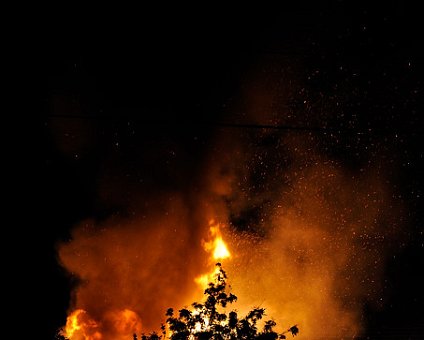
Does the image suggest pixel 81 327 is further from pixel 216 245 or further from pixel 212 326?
pixel 212 326

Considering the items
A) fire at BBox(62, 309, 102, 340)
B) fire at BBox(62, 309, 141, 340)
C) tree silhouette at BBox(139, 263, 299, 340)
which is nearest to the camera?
tree silhouette at BBox(139, 263, 299, 340)

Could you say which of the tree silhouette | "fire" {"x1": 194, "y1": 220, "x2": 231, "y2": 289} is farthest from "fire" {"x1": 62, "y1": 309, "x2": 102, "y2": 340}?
the tree silhouette

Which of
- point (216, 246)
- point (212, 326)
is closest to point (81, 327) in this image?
point (216, 246)

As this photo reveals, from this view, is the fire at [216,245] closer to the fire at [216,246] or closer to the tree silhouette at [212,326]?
the fire at [216,246]

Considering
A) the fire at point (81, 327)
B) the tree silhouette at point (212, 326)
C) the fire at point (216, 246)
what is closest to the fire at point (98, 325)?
the fire at point (81, 327)

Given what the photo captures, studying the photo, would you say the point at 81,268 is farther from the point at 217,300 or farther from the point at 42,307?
the point at 217,300

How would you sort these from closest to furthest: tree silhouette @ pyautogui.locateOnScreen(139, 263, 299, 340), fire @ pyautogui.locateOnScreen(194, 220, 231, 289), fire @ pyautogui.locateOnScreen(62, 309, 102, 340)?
1. tree silhouette @ pyautogui.locateOnScreen(139, 263, 299, 340)
2. fire @ pyautogui.locateOnScreen(62, 309, 102, 340)
3. fire @ pyautogui.locateOnScreen(194, 220, 231, 289)

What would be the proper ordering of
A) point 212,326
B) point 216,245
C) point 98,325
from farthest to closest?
point 216,245 → point 98,325 → point 212,326

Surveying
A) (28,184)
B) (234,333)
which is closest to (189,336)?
(234,333)

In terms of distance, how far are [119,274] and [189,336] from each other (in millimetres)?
17263

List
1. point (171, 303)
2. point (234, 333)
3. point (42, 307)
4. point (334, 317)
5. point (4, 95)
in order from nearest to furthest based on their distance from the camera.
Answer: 1. point (4, 95)
2. point (234, 333)
3. point (42, 307)
4. point (171, 303)
5. point (334, 317)

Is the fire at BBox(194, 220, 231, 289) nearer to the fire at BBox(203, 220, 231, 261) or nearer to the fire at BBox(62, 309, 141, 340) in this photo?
the fire at BBox(203, 220, 231, 261)

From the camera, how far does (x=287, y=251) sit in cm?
2766

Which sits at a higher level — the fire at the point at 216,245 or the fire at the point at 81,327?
the fire at the point at 216,245
